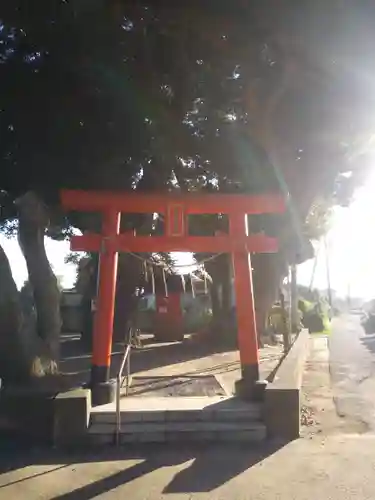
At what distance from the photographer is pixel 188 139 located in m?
11.9

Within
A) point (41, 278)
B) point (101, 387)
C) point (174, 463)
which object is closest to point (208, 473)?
point (174, 463)

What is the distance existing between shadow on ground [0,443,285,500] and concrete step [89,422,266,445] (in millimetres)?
310

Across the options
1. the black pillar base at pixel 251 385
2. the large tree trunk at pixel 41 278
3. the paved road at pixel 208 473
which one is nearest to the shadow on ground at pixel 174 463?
the paved road at pixel 208 473

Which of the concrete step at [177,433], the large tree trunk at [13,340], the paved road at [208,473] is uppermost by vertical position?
the large tree trunk at [13,340]

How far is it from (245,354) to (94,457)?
123 inches

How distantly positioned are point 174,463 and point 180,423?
1.32 meters

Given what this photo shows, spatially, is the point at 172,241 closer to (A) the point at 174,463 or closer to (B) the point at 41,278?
(B) the point at 41,278

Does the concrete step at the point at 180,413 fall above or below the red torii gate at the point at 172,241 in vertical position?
below

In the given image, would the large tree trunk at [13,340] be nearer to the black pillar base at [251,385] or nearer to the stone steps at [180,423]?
the stone steps at [180,423]

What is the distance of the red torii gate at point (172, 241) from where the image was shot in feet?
30.7

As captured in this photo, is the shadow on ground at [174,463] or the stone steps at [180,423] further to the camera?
the stone steps at [180,423]

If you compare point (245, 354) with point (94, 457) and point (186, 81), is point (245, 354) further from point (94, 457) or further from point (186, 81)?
point (186, 81)

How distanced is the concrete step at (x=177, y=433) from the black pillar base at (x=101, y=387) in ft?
2.84

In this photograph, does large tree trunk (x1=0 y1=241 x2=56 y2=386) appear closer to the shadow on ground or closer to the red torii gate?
the red torii gate
